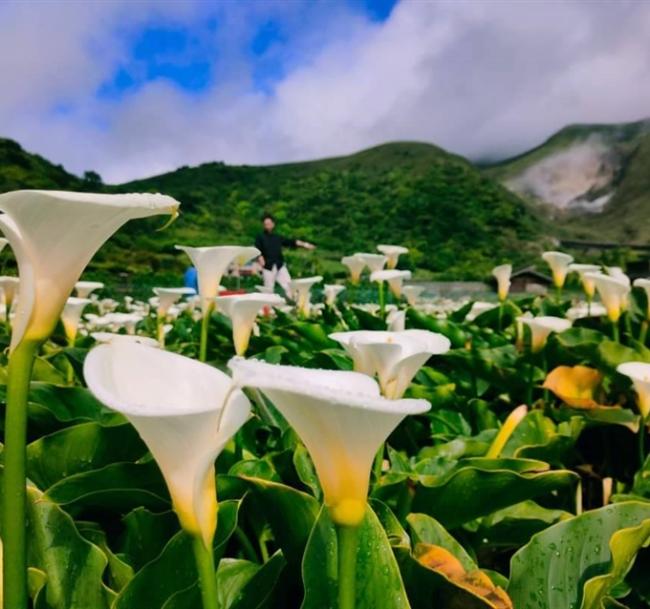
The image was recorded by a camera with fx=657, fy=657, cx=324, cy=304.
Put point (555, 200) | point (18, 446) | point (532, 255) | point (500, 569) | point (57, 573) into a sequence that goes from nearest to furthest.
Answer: point (18, 446)
point (57, 573)
point (500, 569)
point (532, 255)
point (555, 200)

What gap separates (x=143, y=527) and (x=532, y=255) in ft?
117

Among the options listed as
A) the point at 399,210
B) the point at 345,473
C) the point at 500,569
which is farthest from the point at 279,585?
the point at 399,210

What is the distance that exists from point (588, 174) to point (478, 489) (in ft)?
292

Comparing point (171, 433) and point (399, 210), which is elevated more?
point (399, 210)

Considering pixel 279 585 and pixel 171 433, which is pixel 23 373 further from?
pixel 279 585

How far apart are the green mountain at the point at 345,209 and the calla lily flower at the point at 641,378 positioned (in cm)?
1972

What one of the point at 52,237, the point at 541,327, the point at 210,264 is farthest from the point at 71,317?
the point at 52,237

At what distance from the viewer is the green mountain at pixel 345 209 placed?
26.4 metres

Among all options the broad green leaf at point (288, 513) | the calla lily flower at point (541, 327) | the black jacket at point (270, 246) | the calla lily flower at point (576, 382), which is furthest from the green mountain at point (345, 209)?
the broad green leaf at point (288, 513)

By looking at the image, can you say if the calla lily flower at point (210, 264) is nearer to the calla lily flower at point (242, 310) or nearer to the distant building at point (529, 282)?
the calla lily flower at point (242, 310)

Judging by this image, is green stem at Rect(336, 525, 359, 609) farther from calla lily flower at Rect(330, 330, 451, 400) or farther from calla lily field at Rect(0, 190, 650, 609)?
calla lily flower at Rect(330, 330, 451, 400)

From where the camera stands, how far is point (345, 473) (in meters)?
0.51

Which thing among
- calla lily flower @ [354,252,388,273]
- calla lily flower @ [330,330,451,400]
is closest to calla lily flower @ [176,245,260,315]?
calla lily flower @ [330,330,451,400]

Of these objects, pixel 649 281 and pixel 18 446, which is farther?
pixel 649 281
